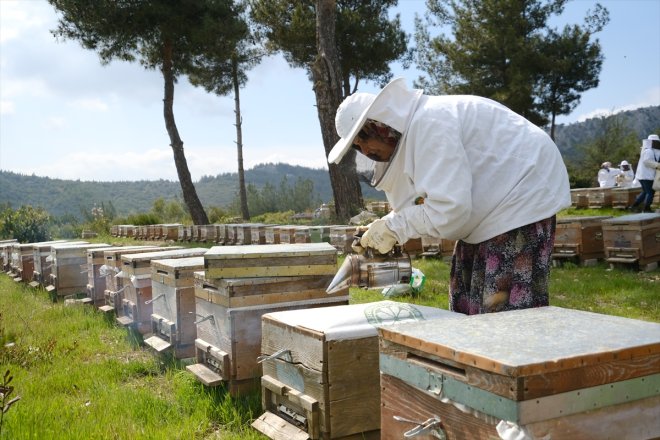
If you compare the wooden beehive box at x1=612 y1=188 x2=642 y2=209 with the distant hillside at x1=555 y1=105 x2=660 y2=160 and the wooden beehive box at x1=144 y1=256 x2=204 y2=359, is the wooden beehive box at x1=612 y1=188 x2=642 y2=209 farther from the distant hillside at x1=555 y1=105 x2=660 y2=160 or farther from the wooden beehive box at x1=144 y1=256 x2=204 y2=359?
the distant hillside at x1=555 y1=105 x2=660 y2=160

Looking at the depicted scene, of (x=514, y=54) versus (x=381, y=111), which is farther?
(x=514, y=54)

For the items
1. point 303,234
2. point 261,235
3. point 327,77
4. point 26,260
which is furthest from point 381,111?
point 327,77

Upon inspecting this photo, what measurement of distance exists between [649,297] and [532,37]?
16863 millimetres

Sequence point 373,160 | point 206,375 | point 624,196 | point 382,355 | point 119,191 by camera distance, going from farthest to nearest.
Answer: point 119,191, point 624,196, point 206,375, point 373,160, point 382,355

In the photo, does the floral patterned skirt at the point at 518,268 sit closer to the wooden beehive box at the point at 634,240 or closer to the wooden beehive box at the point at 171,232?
the wooden beehive box at the point at 634,240

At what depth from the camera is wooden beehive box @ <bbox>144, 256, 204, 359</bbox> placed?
3402 millimetres

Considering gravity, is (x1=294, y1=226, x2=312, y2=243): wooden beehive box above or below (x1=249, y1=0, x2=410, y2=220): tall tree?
below

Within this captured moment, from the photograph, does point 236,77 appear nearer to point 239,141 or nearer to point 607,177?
point 239,141

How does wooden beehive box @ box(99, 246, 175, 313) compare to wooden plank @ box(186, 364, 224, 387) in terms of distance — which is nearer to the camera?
wooden plank @ box(186, 364, 224, 387)

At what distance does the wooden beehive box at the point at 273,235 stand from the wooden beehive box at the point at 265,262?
6.54 metres

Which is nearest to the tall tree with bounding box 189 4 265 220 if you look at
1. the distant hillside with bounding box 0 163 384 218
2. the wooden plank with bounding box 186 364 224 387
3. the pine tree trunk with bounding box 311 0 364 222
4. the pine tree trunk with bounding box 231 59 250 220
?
the pine tree trunk with bounding box 231 59 250 220

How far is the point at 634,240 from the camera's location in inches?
249

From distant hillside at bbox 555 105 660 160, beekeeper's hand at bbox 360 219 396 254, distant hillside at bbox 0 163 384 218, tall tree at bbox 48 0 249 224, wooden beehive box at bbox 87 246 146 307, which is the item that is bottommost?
wooden beehive box at bbox 87 246 146 307

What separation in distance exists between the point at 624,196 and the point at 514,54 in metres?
9.93
